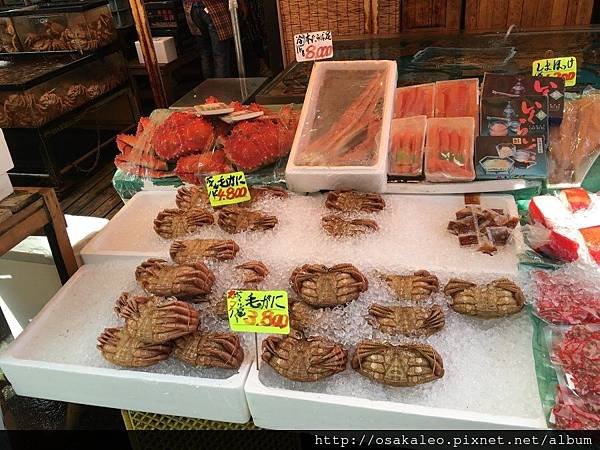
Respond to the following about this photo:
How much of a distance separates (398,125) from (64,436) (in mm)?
2157

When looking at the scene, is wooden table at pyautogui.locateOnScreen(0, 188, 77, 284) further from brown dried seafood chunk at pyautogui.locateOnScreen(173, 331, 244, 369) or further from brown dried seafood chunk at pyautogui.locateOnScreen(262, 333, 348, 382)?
brown dried seafood chunk at pyautogui.locateOnScreen(262, 333, 348, 382)

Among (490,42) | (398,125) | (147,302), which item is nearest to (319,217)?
(398,125)

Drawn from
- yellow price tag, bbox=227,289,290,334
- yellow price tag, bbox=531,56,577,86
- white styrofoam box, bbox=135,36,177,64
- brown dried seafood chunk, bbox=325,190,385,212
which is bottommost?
brown dried seafood chunk, bbox=325,190,385,212

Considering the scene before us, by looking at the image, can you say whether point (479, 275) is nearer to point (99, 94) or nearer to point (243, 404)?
point (243, 404)


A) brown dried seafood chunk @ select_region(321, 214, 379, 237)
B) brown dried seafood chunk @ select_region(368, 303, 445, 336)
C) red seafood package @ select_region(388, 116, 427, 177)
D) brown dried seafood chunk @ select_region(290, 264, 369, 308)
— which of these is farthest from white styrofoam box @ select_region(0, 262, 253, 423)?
red seafood package @ select_region(388, 116, 427, 177)

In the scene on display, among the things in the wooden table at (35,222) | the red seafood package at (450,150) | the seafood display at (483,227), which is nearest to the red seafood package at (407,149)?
the red seafood package at (450,150)

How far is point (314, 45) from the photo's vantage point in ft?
8.85

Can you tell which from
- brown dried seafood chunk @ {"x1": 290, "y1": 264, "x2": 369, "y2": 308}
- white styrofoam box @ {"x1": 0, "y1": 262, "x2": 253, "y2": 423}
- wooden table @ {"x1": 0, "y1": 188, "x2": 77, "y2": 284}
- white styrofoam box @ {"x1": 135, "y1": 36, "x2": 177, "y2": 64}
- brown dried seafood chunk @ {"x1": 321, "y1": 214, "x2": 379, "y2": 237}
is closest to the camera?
white styrofoam box @ {"x1": 0, "y1": 262, "x2": 253, "y2": 423}

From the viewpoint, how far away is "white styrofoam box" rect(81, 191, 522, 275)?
6.30ft

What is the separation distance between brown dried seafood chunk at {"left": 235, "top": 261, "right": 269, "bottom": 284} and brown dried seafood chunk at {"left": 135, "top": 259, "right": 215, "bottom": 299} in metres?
0.12

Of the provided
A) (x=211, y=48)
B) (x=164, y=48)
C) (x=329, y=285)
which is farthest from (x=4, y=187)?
(x=211, y=48)

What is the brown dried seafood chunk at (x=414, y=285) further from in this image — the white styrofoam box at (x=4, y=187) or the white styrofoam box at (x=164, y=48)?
the white styrofoam box at (x=164, y=48)

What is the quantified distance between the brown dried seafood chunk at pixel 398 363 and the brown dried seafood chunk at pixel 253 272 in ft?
1.61

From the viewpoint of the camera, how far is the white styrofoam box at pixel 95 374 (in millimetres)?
1561
